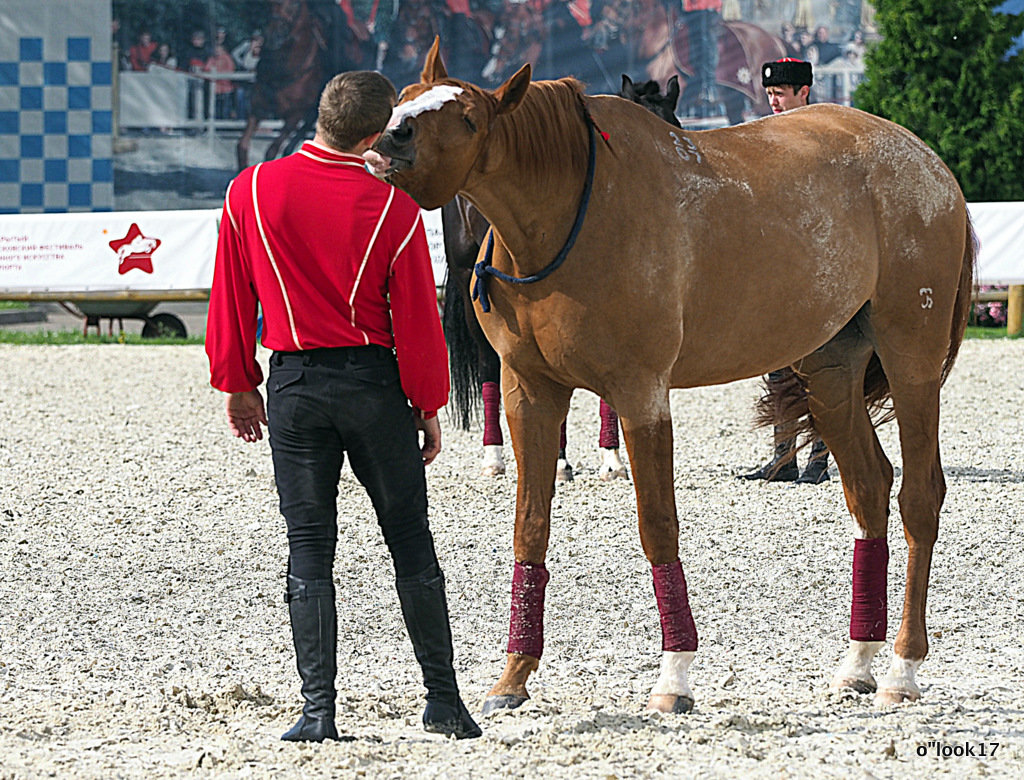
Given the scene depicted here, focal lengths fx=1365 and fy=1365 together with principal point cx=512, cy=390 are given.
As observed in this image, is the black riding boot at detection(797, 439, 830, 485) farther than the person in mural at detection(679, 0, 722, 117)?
No

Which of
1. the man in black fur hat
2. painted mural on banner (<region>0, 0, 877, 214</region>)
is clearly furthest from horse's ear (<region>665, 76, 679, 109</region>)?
painted mural on banner (<region>0, 0, 877, 214</region>)

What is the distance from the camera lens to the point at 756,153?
12.7 ft

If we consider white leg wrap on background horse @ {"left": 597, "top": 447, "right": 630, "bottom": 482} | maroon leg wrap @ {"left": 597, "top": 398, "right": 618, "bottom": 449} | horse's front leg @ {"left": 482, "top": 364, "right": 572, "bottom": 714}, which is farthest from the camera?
white leg wrap on background horse @ {"left": 597, "top": 447, "right": 630, "bottom": 482}

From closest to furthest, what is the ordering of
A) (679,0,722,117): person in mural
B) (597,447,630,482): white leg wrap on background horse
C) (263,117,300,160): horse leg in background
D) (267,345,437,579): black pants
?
(267,345,437,579): black pants < (597,447,630,482): white leg wrap on background horse < (679,0,722,117): person in mural < (263,117,300,160): horse leg in background

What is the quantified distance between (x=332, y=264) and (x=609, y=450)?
426 cm

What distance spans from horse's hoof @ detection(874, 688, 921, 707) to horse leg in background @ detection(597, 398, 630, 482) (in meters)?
3.59

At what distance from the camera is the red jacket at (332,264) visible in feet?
11.0

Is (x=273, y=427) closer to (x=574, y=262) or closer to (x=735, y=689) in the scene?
(x=574, y=262)

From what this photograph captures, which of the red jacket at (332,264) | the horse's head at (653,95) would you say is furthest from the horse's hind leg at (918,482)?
the horse's head at (653,95)

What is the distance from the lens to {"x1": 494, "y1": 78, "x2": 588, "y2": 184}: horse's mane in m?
3.46

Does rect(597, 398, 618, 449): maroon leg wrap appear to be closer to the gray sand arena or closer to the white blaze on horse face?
the gray sand arena

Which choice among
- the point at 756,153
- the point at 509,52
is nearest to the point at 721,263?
the point at 756,153

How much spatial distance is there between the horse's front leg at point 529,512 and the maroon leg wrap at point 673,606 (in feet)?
1.09

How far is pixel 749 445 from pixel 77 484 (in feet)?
13.3
